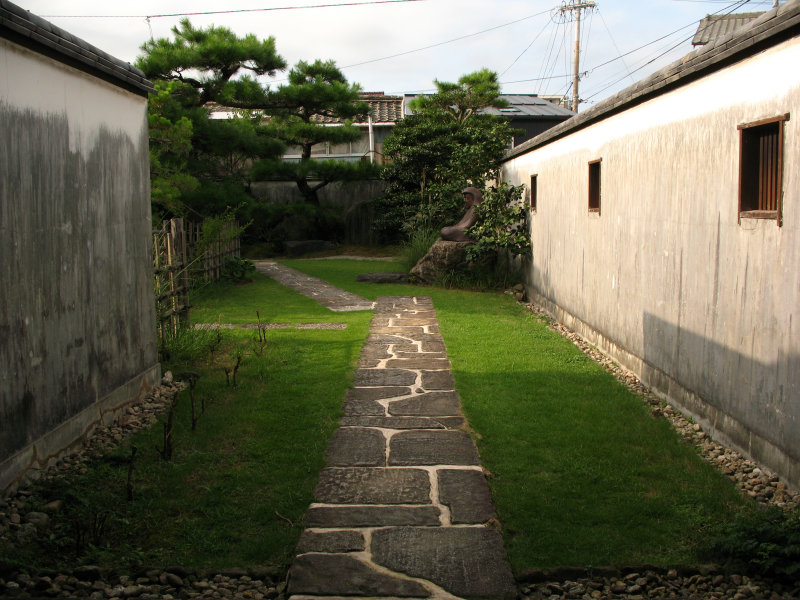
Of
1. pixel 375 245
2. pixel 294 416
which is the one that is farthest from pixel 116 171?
pixel 375 245

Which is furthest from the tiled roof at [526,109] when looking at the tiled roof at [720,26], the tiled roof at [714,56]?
the tiled roof at [714,56]

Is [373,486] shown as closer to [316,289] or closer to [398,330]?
[398,330]

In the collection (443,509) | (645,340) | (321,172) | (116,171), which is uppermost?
(321,172)

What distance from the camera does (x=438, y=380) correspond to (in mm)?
6754

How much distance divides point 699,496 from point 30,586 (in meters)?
3.27

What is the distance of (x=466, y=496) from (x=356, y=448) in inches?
41.8

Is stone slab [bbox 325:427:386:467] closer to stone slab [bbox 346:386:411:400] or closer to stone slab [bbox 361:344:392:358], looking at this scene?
stone slab [bbox 346:386:411:400]

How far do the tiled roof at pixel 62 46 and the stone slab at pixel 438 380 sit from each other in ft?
11.5

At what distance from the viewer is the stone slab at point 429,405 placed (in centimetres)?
570

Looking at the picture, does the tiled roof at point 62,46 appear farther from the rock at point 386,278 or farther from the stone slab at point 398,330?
the rock at point 386,278

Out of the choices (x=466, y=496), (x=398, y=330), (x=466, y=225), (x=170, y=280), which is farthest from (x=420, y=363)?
(x=466, y=225)

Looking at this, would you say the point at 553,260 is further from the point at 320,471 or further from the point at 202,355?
the point at 320,471

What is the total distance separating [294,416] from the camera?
5598 millimetres

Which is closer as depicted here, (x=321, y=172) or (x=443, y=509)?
(x=443, y=509)
